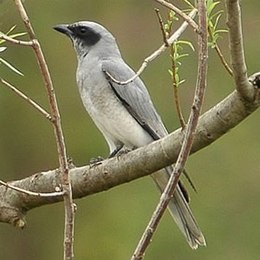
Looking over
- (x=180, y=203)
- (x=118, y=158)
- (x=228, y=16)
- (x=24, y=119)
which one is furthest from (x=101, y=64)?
(x=24, y=119)

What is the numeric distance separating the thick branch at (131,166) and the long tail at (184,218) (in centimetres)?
49

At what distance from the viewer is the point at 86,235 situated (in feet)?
19.7

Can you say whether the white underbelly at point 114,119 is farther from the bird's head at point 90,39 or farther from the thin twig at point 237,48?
the thin twig at point 237,48

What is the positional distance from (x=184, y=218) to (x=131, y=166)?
705mm

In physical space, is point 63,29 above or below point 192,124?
below

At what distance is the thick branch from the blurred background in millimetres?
2978

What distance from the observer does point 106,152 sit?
561 cm

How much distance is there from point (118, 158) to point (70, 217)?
898 millimetres

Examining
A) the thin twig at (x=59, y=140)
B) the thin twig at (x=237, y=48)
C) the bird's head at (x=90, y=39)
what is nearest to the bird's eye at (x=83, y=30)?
the bird's head at (x=90, y=39)

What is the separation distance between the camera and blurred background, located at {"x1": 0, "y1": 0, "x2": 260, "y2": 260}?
5703mm

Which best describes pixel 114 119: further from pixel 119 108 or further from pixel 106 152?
pixel 106 152

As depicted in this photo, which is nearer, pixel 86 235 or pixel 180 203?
pixel 180 203

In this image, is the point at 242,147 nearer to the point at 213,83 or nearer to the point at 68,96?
the point at 213,83

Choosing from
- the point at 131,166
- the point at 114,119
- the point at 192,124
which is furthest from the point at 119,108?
the point at 192,124
